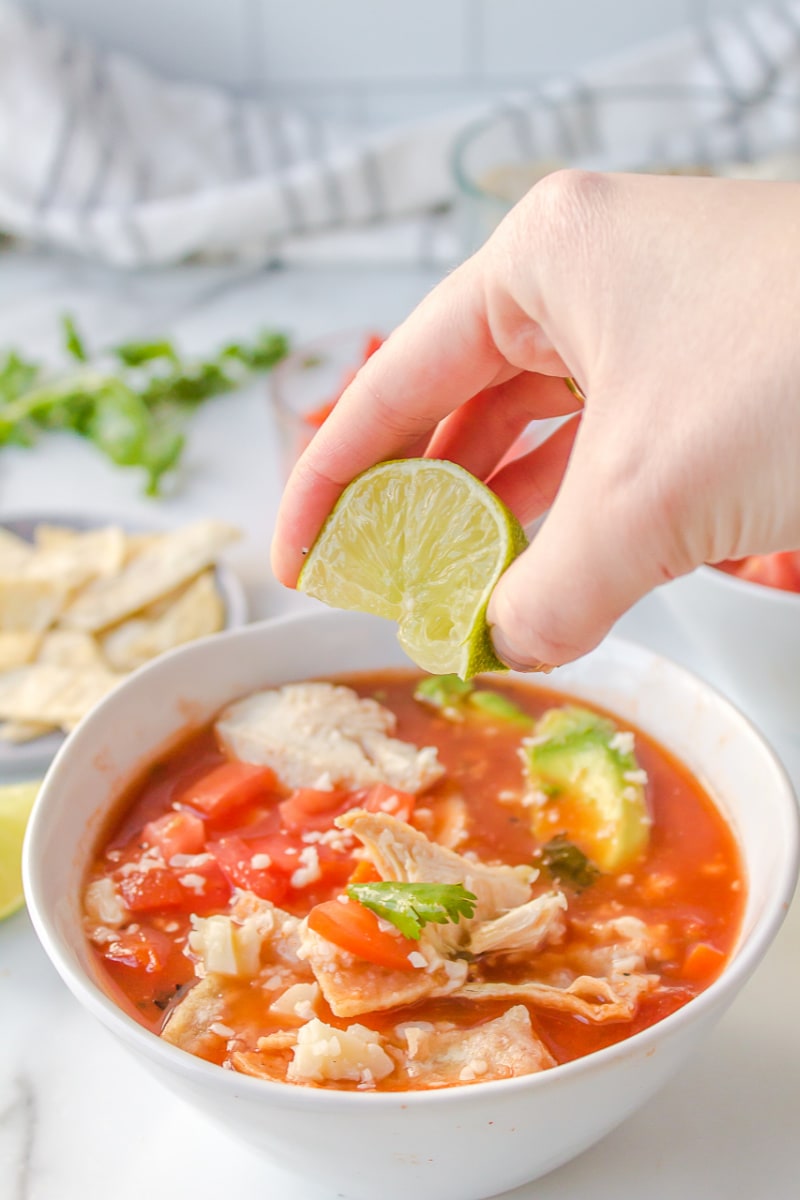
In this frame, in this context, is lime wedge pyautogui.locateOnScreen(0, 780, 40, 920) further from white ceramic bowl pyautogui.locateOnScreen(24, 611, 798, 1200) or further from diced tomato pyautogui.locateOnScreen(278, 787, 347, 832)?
diced tomato pyautogui.locateOnScreen(278, 787, 347, 832)

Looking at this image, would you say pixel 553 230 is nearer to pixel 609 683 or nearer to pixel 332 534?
pixel 332 534

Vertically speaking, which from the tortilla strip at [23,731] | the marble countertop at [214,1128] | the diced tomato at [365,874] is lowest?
the marble countertop at [214,1128]

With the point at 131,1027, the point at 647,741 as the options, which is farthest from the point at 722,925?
the point at 131,1027

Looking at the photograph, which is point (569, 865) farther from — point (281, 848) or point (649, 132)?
point (649, 132)

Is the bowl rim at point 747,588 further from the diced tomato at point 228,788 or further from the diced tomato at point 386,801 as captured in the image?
the diced tomato at point 228,788

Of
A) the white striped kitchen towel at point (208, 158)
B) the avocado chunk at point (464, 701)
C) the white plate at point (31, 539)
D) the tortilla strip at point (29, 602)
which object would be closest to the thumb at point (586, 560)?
the avocado chunk at point (464, 701)
